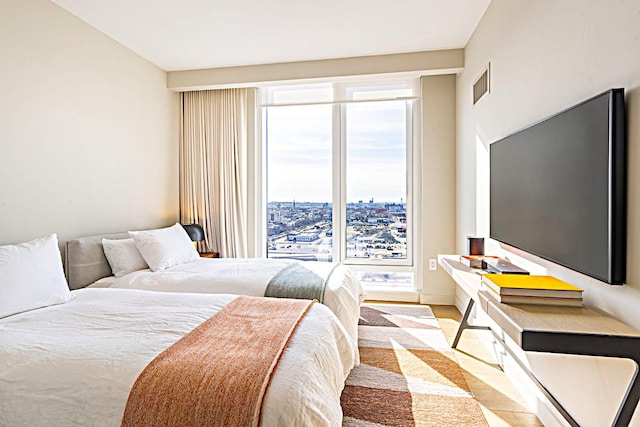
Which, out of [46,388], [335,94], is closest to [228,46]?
[335,94]

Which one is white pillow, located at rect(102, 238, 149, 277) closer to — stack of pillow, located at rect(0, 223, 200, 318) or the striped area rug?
stack of pillow, located at rect(0, 223, 200, 318)

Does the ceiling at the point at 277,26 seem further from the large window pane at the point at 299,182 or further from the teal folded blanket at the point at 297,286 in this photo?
the teal folded blanket at the point at 297,286

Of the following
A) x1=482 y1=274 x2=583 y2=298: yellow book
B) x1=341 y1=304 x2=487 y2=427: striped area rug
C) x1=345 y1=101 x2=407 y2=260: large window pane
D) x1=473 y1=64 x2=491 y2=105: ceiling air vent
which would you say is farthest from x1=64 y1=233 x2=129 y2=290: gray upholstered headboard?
x1=473 y1=64 x2=491 y2=105: ceiling air vent

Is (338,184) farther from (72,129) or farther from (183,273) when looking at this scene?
(72,129)

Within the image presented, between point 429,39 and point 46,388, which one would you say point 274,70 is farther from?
point 46,388

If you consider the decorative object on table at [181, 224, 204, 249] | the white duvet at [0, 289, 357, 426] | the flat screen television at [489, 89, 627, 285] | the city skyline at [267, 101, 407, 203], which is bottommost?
the white duvet at [0, 289, 357, 426]

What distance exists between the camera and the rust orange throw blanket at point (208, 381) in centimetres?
112

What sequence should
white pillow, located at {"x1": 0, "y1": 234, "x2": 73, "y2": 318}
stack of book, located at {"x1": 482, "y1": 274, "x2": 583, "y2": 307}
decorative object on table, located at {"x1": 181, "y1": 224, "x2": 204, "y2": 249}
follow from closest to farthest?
stack of book, located at {"x1": 482, "y1": 274, "x2": 583, "y2": 307} → white pillow, located at {"x1": 0, "y1": 234, "x2": 73, "y2": 318} → decorative object on table, located at {"x1": 181, "y1": 224, "x2": 204, "y2": 249}

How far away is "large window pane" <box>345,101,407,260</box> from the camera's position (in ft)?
14.1

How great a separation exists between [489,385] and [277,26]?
3211 mm

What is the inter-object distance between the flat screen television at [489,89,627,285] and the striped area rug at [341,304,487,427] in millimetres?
964

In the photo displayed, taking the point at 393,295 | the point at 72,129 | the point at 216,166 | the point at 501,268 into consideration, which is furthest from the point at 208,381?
the point at 216,166

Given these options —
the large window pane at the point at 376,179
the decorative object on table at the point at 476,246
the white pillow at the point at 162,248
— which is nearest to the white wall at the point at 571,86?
the decorative object on table at the point at 476,246

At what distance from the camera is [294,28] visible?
324 centimetres
